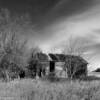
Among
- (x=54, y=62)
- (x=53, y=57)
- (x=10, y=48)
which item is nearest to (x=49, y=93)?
(x=10, y=48)

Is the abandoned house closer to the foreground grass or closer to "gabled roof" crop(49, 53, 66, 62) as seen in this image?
"gabled roof" crop(49, 53, 66, 62)

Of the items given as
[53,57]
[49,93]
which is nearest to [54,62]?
[53,57]

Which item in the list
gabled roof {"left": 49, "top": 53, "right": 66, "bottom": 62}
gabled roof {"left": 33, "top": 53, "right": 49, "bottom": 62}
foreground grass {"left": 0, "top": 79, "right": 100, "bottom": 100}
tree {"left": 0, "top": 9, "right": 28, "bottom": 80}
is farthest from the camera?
gabled roof {"left": 49, "top": 53, "right": 66, "bottom": 62}

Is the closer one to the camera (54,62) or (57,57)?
(54,62)

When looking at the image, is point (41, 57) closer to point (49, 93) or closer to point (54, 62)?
point (54, 62)

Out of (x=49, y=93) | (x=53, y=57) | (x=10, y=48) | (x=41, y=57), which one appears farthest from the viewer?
(x=53, y=57)

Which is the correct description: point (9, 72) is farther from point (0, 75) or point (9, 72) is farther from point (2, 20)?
point (2, 20)

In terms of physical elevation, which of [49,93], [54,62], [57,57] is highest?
[57,57]

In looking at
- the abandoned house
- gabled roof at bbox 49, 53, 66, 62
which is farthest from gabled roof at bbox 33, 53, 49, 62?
gabled roof at bbox 49, 53, 66, 62

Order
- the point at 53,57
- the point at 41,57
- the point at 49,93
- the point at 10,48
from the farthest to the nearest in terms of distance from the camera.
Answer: the point at 53,57 < the point at 41,57 < the point at 10,48 < the point at 49,93

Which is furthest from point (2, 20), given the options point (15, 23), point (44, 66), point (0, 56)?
point (44, 66)

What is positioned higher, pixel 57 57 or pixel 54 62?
pixel 57 57

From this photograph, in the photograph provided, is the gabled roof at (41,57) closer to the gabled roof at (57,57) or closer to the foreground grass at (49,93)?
the gabled roof at (57,57)

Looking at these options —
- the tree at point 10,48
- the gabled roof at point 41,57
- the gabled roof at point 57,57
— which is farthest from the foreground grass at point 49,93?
the gabled roof at point 57,57
